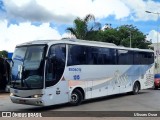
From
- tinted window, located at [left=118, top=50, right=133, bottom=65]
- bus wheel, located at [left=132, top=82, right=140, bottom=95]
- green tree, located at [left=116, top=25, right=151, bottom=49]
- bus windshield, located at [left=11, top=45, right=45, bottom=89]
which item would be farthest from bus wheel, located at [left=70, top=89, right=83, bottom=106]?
green tree, located at [left=116, top=25, right=151, bottom=49]

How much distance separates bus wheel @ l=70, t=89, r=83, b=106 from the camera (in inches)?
702

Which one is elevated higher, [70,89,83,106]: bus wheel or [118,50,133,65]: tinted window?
[118,50,133,65]: tinted window

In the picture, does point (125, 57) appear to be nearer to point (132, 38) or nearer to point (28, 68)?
point (28, 68)

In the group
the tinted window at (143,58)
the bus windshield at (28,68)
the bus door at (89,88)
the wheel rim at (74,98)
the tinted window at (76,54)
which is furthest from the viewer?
the tinted window at (143,58)

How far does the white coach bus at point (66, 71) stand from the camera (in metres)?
15.9

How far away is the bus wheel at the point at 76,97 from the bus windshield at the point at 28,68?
8.47ft

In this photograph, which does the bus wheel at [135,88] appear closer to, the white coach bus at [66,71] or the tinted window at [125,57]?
the white coach bus at [66,71]

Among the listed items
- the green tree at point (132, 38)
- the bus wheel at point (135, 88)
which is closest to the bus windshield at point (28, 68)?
the bus wheel at point (135, 88)

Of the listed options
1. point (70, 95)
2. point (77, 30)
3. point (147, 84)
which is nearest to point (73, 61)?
point (70, 95)

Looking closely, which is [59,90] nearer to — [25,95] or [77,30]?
[25,95]

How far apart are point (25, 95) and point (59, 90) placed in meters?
1.63

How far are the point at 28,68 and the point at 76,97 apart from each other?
128 inches

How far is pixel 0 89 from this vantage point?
26812 mm

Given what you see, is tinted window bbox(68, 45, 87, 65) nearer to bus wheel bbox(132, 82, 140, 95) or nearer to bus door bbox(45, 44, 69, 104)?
bus door bbox(45, 44, 69, 104)
